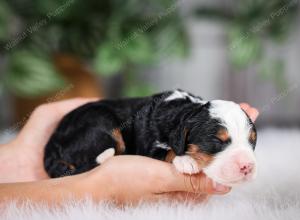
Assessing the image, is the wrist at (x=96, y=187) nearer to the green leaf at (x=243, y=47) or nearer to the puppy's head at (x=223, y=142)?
the puppy's head at (x=223, y=142)

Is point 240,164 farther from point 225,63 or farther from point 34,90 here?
point 225,63

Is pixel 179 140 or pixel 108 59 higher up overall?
pixel 108 59

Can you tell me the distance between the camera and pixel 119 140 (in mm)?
1740

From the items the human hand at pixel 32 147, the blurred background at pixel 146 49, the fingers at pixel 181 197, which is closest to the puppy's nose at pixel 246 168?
the fingers at pixel 181 197

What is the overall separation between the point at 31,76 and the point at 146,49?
0.76 meters

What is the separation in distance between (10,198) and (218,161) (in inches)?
24.0

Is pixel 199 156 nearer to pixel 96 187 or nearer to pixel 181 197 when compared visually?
pixel 181 197

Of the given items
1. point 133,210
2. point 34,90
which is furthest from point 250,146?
point 34,90

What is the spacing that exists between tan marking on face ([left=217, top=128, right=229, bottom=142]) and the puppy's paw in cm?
10

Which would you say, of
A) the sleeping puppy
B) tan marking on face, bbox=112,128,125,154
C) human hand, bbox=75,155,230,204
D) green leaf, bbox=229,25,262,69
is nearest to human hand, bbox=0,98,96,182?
the sleeping puppy

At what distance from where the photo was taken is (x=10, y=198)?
5.07ft

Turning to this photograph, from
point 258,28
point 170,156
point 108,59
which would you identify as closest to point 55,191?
point 170,156

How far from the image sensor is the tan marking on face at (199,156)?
144 cm

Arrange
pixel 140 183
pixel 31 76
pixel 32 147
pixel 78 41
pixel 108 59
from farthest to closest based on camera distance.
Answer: pixel 78 41 < pixel 108 59 < pixel 31 76 < pixel 32 147 < pixel 140 183
